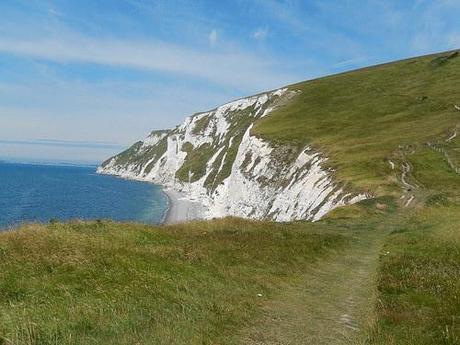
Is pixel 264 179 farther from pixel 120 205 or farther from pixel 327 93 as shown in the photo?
pixel 327 93

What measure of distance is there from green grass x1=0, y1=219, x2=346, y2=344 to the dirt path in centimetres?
58

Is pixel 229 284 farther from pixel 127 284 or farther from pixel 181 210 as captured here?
pixel 181 210

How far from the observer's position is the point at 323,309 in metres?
13.2

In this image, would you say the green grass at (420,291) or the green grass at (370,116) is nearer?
the green grass at (420,291)

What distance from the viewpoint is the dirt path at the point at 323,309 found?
34.9 feet

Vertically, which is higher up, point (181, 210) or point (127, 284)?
point (127, 284)

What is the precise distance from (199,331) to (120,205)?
13496 centimetres

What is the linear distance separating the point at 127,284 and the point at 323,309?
18.1 ft

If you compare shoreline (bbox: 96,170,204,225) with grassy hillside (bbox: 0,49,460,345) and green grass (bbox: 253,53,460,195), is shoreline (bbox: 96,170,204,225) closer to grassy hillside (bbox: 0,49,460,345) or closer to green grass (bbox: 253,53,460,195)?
green grass (bbox: 253,53,460,195)

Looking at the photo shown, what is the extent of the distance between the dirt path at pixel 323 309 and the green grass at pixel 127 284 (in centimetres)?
58

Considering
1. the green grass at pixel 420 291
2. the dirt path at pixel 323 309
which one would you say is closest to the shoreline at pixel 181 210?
the green grass at pixel 420 291

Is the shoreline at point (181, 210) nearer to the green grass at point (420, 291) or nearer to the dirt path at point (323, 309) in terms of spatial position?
the green grass at point (420, 291)

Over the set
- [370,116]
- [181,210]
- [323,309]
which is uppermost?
[370,116]

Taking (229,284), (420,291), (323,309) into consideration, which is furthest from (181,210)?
(323,309)
